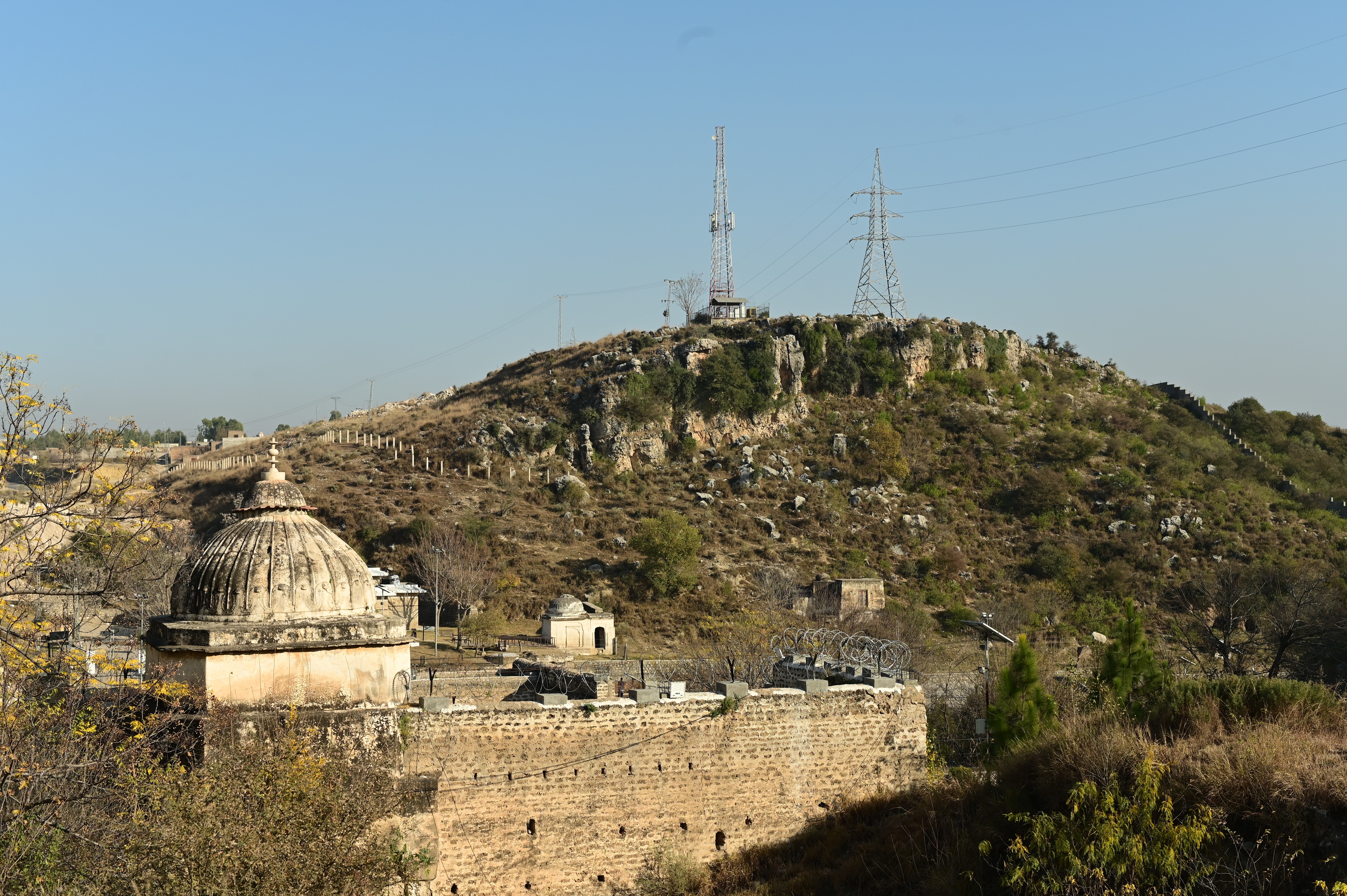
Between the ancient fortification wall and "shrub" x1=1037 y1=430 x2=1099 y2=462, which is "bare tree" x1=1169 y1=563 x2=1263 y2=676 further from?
the ancient fortification wall

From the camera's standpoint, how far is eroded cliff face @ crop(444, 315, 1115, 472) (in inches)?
2004

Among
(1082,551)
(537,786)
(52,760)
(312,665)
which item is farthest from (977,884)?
(1082,551)

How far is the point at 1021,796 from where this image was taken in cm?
1273

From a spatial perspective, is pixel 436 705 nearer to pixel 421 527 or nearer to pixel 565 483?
pixel 421 527

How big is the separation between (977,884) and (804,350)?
45.8m

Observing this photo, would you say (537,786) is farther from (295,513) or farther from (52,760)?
Result: (52,760)

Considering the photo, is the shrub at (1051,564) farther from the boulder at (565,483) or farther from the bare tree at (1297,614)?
the boulder at (565,483)

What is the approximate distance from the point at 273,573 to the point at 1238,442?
177 feet

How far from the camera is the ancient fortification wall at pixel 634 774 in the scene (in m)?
13.8

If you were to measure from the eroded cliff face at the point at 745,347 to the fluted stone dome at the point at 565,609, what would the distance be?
16029mm

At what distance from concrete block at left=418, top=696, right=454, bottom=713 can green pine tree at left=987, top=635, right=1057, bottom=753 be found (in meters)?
9.47

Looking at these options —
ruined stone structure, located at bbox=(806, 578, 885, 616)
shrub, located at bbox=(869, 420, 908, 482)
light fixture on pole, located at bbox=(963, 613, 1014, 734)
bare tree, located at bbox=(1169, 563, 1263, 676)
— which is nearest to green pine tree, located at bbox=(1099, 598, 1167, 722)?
light fixture on pole, located at bbox=(963, 613, 1014, 734)

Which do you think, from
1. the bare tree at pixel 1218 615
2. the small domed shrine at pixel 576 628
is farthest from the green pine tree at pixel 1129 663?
the small domed shrine at pixel 576 628

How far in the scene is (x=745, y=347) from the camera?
2202 inches
